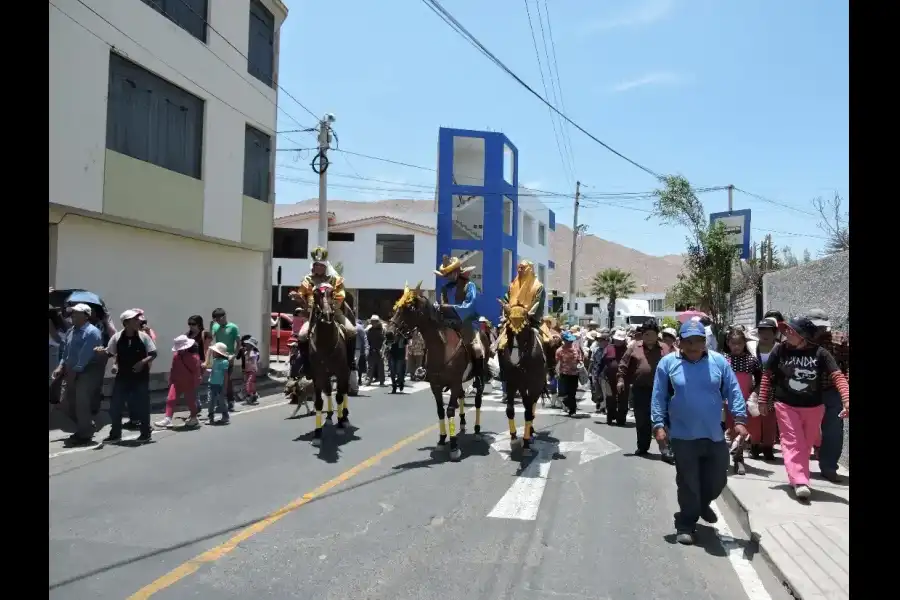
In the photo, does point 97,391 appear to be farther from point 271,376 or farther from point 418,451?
point 271,376

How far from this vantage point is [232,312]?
797 inches

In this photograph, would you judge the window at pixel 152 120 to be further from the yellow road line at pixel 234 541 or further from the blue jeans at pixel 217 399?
the yellow road line at pixel 234 541

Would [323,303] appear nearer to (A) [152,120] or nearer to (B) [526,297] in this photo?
(B) [526,297]

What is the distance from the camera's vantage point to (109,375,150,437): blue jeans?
9859 mm

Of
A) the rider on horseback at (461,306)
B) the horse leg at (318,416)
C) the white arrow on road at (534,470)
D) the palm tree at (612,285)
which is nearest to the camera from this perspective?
the white arrow on road at (534,470)

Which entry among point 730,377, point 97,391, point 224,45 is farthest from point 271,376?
point 730,377

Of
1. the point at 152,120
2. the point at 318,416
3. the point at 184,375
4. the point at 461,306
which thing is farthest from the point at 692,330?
the point at 152,120

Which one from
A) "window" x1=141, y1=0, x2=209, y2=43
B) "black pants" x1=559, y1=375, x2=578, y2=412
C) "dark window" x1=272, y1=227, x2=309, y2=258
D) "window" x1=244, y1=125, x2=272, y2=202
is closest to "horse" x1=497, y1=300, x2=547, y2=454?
"black pants" x1=559, y1=375, x2=578, y2=412

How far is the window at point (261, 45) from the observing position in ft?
66.1

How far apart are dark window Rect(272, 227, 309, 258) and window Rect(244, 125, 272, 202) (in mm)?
21998

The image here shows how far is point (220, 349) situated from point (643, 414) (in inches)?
290

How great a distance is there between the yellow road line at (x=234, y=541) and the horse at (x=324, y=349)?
6.20 ft

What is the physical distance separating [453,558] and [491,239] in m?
35.6

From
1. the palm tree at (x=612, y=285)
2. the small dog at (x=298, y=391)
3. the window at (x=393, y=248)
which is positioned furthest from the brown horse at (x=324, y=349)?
the palm tree at (x=612, y=285)
